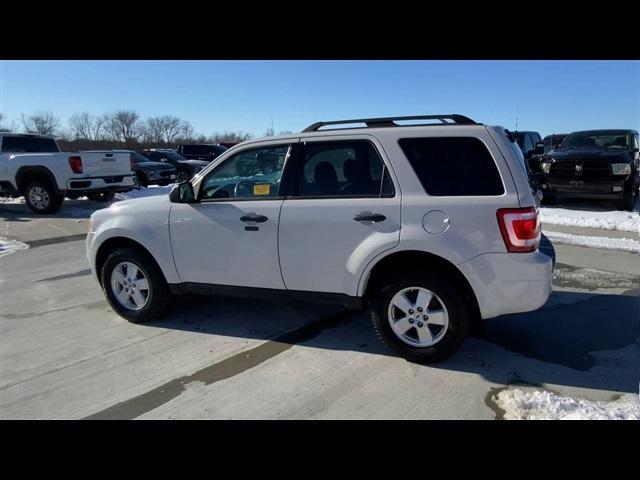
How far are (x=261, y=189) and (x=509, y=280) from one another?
2168 millimetres

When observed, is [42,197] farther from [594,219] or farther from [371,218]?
[594,219]

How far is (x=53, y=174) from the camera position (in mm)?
11211

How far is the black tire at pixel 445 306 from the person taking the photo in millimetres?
3316

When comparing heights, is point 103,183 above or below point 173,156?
below

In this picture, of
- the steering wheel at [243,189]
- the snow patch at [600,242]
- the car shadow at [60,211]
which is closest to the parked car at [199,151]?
the car shadow at [60,211]

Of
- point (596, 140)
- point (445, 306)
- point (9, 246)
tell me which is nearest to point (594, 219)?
point (596, 140)

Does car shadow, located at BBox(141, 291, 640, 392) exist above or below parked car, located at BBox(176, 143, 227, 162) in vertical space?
below

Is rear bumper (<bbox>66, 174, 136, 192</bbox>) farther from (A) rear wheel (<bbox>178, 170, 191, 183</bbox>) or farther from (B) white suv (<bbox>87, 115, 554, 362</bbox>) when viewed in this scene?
(A) rear wheel (<bbox>178, 170, 191, 183</bbox>)

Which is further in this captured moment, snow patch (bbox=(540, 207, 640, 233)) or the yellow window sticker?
snow patch (bbox=(540, 207, 640, 233))

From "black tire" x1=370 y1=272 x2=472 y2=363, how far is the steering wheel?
4.72ft

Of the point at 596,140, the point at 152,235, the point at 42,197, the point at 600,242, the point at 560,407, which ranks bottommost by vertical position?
the point at 560,407

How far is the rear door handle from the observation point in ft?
11.2

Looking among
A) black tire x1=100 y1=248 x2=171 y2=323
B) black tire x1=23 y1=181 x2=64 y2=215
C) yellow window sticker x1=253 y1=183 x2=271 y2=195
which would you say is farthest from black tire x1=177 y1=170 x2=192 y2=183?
yellow window sticker x1=253 y1=183 x2=271 y2=195
